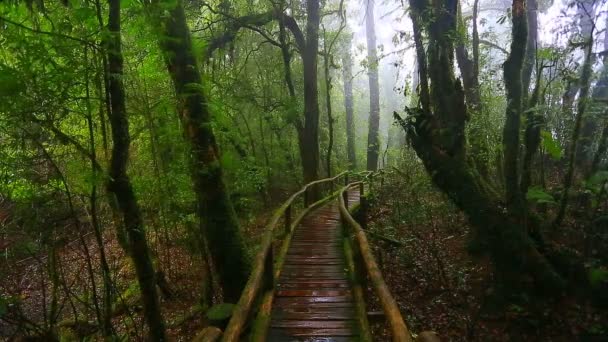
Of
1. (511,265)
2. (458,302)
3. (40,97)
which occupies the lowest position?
(458,302)

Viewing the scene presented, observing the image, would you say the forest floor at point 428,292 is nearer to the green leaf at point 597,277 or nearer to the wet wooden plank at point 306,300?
the green leaf at point 597,277

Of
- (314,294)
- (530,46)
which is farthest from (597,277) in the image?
(530,46)

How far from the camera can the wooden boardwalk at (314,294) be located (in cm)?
538

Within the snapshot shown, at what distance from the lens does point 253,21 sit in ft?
47.0

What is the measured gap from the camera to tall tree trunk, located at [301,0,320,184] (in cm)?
1530

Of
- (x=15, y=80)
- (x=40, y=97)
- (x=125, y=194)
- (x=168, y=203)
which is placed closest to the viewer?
(x=15, y=80)

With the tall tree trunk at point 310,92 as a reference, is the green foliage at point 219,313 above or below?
below

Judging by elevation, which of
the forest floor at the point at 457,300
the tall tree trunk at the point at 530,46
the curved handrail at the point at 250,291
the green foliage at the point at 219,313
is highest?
the tall tree trunk at the point at 530,46

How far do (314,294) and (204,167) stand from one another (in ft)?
9.93

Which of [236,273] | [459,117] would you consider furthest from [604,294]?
[236,273]

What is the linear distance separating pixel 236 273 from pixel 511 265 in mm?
5202

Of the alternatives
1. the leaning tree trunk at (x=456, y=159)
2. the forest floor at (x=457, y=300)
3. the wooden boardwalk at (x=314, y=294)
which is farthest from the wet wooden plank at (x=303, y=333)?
the leaning tree trunk at (x=456, y=159)

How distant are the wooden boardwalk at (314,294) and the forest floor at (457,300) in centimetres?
119

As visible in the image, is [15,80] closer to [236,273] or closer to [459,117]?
[236,273]
